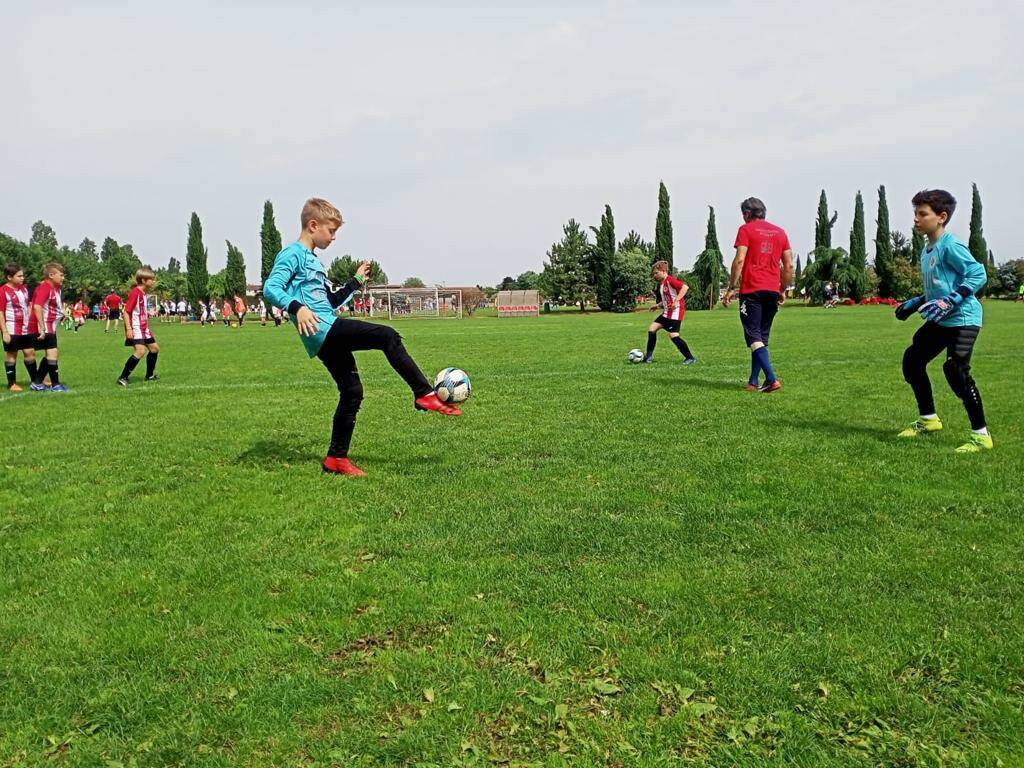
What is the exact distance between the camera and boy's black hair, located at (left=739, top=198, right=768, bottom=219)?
1001 cm

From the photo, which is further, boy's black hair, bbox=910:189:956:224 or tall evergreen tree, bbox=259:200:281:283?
tall evergreen tree, bbox=259:200:281:283

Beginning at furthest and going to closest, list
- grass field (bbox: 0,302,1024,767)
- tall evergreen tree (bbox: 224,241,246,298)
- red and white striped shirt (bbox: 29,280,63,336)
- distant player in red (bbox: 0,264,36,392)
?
1. tall evergreen tree (bbox: 224,241,246,298)
2. distant player in red (bbox: 0,264,36,392)
3. red and white striped shirt (bbox: 29,280,63,336)
4. grass field (bbox: 0,302,1024,767)

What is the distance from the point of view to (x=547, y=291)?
228ft

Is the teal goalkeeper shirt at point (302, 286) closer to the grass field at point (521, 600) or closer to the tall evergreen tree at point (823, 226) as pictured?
the grass field at point (521, 600)

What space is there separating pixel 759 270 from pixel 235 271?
85.2m

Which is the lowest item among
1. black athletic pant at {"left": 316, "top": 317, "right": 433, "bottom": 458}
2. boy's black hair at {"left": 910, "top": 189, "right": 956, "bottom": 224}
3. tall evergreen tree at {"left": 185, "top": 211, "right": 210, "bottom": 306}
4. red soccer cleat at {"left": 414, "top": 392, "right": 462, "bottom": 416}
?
red soccer cleat at {"left": 414, "top": 392, "right": 462, "bottom": 416}

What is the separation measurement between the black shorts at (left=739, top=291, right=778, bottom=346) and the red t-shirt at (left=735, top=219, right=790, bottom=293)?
83 millimetres

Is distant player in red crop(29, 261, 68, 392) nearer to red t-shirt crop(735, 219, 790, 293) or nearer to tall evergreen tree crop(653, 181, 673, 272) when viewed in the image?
red t-shirt crop(735, 219, 790, 293)

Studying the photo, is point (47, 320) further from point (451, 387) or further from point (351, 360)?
point (451, 387)

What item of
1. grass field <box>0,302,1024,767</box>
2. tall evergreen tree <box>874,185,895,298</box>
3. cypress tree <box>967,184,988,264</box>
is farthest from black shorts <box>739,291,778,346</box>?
cypress tree <box>967,184,988,264</box>

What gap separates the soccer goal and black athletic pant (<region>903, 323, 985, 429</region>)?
5741 cm

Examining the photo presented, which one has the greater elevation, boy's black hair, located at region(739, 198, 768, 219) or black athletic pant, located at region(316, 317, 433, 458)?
boy's black hair, located at region(739, 198, 768, 219)

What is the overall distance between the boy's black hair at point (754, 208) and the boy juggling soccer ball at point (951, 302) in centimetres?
341

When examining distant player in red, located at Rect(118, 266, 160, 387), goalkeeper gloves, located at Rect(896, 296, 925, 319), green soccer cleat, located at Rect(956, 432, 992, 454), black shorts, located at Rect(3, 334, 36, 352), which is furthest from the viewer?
distant player in red, located at Rect(118, 266, 160, 387)
